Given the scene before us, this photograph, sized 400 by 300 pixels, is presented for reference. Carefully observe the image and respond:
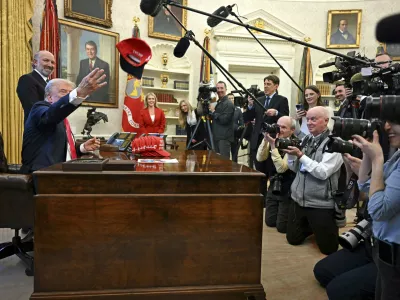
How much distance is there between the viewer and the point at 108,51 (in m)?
6.29

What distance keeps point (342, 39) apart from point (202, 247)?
24.7 feet

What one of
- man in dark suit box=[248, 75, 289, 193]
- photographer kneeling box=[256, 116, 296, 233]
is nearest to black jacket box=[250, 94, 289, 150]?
man in dark suit box=[248, 75, 289, 193]

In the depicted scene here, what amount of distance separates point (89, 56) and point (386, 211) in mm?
5839

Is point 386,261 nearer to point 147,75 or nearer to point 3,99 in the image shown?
point 3,99

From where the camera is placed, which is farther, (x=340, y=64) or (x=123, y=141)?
(x=123, y=141)

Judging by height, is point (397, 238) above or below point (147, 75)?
below

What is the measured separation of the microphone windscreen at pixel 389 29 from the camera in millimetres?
1536

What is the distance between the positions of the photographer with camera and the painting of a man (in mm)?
5785

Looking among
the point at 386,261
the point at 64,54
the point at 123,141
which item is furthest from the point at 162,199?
the point at 64,54

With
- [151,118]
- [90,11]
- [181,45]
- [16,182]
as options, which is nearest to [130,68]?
[181,45]

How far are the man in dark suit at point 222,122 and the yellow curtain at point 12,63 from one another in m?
2.95

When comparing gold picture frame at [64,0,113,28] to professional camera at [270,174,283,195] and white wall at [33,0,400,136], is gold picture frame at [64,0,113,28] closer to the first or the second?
white wall at [33,0,400,136]

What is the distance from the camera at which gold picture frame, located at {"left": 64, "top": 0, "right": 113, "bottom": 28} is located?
5.68 metres

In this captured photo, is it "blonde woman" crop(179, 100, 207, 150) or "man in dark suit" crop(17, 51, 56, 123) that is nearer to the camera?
"man in dark suit" crop(17, 51, 56, 123)
